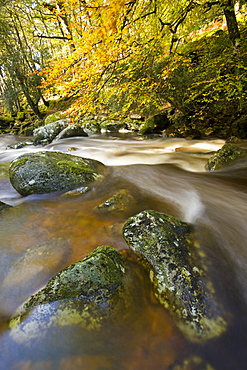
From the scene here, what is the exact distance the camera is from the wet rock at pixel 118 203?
3561 mm

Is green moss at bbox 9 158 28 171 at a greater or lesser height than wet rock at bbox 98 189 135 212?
greater

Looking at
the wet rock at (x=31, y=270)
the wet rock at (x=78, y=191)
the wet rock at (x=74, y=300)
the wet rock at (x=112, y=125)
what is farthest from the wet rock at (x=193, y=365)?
the wet rock at (x=112, y=125)

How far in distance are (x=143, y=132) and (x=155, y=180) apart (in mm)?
8589

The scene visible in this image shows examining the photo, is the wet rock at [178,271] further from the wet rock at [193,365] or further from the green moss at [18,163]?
the green moss at [18,163]

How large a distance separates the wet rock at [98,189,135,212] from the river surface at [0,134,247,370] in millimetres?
119

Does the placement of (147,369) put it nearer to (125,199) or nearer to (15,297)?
(15,297)

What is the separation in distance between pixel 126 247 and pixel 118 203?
1.30 m

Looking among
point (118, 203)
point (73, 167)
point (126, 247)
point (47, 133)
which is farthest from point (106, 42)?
point (47, 133)

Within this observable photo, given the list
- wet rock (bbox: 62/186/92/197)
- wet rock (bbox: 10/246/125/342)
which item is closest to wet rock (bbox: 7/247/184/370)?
wet rock (bbox: 10/246/125/342)

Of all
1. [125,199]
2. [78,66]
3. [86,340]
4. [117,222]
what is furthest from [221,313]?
[78,66]

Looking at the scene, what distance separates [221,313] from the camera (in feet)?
5.82

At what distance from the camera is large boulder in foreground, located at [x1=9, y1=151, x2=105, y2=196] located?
432 cm

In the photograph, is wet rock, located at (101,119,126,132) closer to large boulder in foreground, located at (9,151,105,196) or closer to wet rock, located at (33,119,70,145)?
wet rock, located at (33,119,70,145)

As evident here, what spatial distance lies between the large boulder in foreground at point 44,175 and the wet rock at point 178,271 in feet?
8.26
